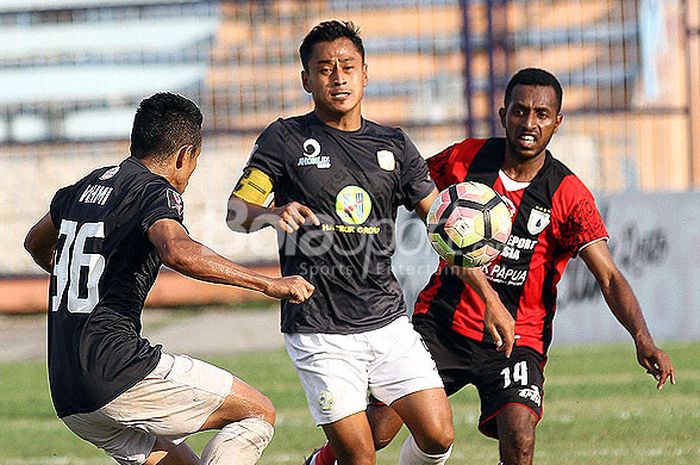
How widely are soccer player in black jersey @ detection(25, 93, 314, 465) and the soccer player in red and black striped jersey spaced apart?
1.08 m

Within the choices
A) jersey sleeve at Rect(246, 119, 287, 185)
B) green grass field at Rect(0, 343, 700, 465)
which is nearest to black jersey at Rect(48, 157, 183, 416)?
jersey sleeve at Rect(246, 119, 287, 185)

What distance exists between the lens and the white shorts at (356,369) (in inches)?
242

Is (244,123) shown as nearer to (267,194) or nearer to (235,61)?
(235,61)

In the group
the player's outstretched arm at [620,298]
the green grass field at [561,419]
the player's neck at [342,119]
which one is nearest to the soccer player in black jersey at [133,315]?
the player's neck at [342,119]

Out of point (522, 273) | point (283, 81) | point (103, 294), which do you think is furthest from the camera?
point (283, 81)

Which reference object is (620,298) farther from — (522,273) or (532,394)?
(532,394)

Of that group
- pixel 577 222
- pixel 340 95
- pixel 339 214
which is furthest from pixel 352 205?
pixel 577 222

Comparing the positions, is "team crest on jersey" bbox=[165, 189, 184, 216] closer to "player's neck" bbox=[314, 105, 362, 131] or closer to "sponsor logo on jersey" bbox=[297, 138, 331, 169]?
"sponsor logo on jersey" bbox=[297, 138, 331, 169]

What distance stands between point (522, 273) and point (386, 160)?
0.89 m

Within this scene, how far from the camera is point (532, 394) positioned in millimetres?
6484

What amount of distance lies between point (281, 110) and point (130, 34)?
2.25 meters

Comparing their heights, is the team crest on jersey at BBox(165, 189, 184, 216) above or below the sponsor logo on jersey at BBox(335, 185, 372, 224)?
above

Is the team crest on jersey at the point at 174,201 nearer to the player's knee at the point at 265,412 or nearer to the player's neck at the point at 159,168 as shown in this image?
the player's neck at the point at 159,168

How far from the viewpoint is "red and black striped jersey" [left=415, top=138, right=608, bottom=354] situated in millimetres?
6684
